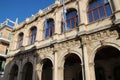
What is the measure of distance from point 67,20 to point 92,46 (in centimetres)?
522

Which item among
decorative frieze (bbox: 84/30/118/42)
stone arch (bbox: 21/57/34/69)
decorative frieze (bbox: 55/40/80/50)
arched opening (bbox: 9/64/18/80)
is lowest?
arched opening (bbox: 9/64/18/80)

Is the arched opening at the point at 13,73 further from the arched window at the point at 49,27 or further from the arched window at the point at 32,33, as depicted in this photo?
the arched window at the point at 49,27

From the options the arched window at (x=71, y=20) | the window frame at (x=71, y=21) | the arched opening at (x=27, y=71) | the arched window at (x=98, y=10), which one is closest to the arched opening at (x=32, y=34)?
the arched opening at (x=27, y=71)

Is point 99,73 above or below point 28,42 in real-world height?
below

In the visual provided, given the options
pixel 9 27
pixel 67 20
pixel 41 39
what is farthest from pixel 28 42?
pixel 9 27

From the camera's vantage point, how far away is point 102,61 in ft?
46.1

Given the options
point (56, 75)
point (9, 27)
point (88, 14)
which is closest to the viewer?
point (56, 75)

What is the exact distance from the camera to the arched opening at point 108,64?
13055 mm

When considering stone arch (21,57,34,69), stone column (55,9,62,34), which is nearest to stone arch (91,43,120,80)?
stone column (55,9,62,34)

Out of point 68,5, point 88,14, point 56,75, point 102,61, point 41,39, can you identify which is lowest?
point 56,75

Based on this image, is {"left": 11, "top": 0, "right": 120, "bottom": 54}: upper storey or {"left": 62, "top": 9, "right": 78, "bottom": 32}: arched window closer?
{"left": 11, "top": 0, "right": 120, "bottom": 54}: upper storey

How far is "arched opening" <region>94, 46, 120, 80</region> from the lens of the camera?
13.1 m

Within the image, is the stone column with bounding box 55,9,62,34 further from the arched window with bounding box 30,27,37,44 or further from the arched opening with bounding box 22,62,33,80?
the arched opening with bounding box 22,62,33,80

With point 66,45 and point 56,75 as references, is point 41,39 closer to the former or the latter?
point 66,45
